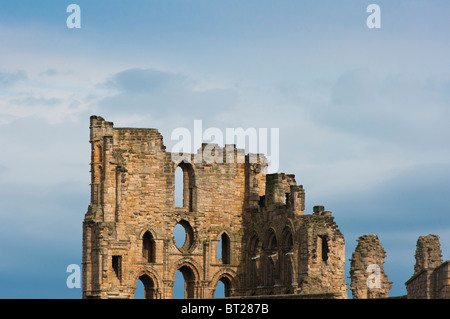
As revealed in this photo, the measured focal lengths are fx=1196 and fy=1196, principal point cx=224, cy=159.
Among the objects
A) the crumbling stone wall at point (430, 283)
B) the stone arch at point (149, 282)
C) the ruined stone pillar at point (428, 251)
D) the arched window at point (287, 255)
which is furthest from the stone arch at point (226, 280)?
the crumbling stone wall at point (430, 283)

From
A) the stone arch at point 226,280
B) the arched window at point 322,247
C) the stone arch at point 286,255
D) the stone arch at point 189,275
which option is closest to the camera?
the arched window at point 322,247

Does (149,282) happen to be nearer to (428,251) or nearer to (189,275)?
(189,275)

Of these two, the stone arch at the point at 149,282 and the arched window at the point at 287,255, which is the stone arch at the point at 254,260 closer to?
the arched window at the point at 287,255

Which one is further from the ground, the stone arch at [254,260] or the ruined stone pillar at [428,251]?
the stone arch at [254,260]

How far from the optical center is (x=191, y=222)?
54.4 metres

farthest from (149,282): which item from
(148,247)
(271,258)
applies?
(271,258)

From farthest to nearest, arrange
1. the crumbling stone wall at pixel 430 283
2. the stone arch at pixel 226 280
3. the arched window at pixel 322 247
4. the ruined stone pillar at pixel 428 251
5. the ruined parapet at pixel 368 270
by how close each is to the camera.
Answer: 1. the stone arch at pixel 226 280
2. the arched window at pixel 322 247
3. the ruined parapet at pixel 368 270
4. the ruined stone pillar at pixel 428 251
5. the crumbling stone wall at pixel 430 283

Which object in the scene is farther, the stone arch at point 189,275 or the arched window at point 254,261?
the arched window at point 254,261

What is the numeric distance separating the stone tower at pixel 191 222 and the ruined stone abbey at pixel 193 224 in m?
0.04

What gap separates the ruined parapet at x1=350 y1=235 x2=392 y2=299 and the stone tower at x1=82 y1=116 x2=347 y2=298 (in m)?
5.29

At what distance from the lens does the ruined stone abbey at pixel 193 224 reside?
51.3 m

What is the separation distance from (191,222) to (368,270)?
12632 mm

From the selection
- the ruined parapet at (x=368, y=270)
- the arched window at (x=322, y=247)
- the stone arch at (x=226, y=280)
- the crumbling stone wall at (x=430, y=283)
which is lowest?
the crumbling stone wall at (x=430, y=283)
